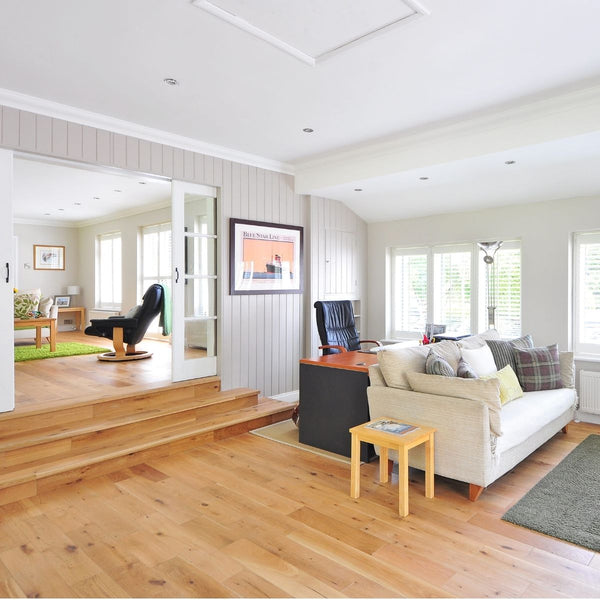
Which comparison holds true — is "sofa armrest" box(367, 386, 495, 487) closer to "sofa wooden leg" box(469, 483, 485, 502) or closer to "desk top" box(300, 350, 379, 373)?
"sofa wooden leg" box(469, 483, 485, 502)

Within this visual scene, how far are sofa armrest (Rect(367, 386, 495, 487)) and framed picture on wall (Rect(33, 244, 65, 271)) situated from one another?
917 cm

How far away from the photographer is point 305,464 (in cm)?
353

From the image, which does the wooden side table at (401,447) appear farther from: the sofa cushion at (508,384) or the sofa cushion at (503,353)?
the sofa cushion at (503,353)

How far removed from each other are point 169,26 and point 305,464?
2.93 metres

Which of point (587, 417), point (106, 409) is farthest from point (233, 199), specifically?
point (587, 417)

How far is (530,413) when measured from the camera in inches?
→ 133

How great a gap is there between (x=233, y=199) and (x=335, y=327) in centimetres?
167

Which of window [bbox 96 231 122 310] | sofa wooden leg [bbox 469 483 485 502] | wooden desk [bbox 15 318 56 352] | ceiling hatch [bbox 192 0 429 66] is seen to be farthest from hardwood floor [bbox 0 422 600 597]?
window [bbox 96 231 122 310]

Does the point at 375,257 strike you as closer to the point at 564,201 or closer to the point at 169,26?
the point at 564,201

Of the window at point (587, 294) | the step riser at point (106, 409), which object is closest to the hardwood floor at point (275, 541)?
the step riser at point (106, 409)

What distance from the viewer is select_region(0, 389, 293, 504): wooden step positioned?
3.07m

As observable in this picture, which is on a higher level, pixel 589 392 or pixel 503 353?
pixel 503 353

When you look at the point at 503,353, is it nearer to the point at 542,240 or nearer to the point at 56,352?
the point at 542,240

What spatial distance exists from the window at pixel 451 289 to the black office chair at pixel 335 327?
3.85 ft
